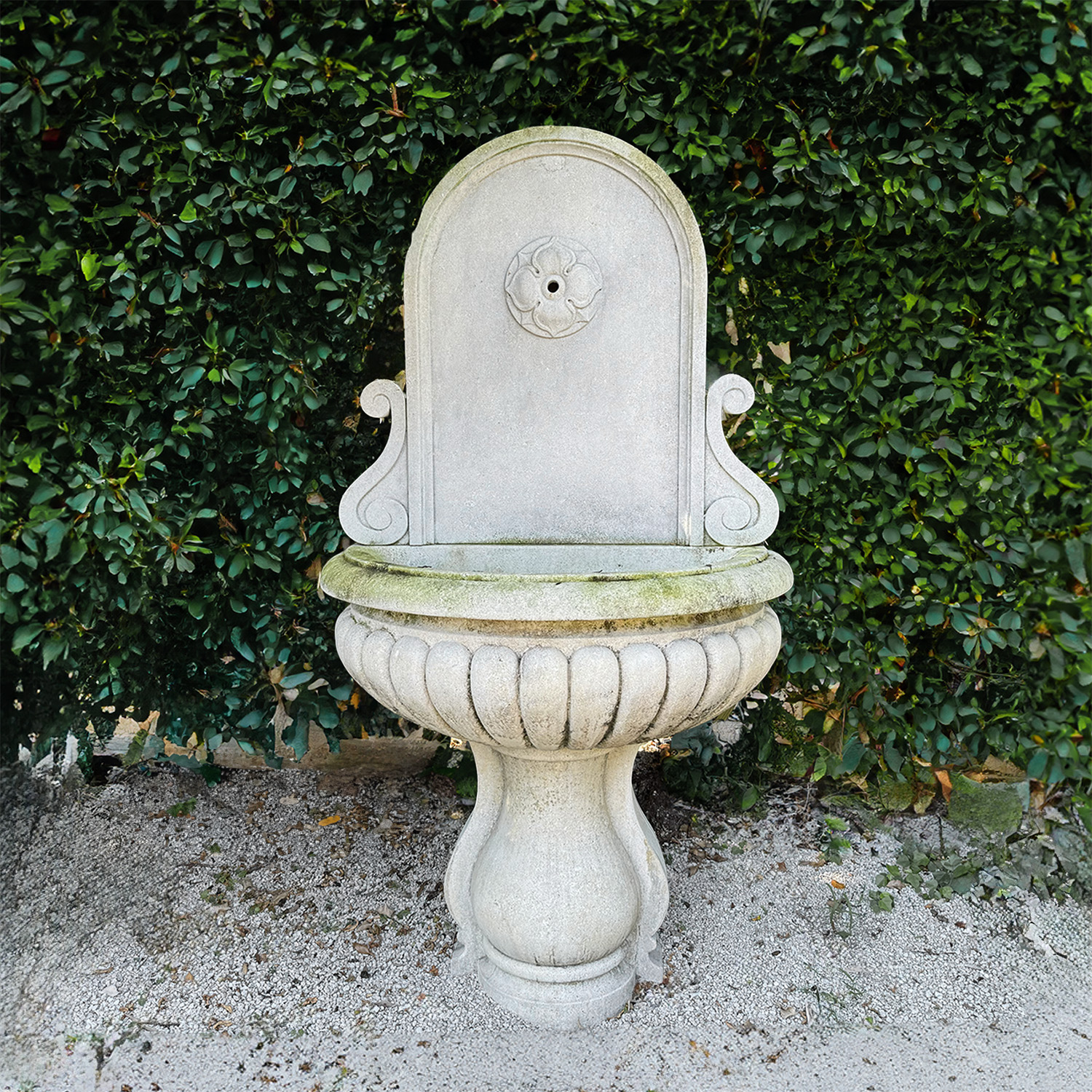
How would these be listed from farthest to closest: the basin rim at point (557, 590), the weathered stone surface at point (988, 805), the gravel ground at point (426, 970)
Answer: the weathered stone surface at point (988, 805) → the gravel ground at point (426, 970) → the basin rim at point (557, 590)

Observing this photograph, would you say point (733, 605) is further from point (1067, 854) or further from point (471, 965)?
point (1067, 854)

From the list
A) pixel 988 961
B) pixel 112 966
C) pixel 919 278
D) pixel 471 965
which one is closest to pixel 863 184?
pixel 919 278

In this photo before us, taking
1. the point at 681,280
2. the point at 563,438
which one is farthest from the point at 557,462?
the point at 681,280

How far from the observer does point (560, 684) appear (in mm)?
1561

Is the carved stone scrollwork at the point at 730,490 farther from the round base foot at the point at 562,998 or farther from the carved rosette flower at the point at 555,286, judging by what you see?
the round base foot at the point at 562,998

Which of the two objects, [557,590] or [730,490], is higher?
[730,490]

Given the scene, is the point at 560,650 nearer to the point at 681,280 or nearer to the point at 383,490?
the point at 383,490

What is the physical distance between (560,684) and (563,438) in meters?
0.91

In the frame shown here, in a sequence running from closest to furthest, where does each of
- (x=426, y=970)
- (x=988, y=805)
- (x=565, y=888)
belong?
(x=565, y=888), (x=426, y=970), (x=988, y=805)

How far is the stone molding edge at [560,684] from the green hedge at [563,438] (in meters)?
0.84

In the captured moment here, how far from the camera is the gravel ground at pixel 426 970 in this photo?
1784 mm

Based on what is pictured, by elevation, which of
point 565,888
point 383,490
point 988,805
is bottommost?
point 988,805

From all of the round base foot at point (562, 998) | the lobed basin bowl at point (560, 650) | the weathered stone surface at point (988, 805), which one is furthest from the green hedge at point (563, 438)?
the round base foot at point (562, 998)

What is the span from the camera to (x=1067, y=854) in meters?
2.37
